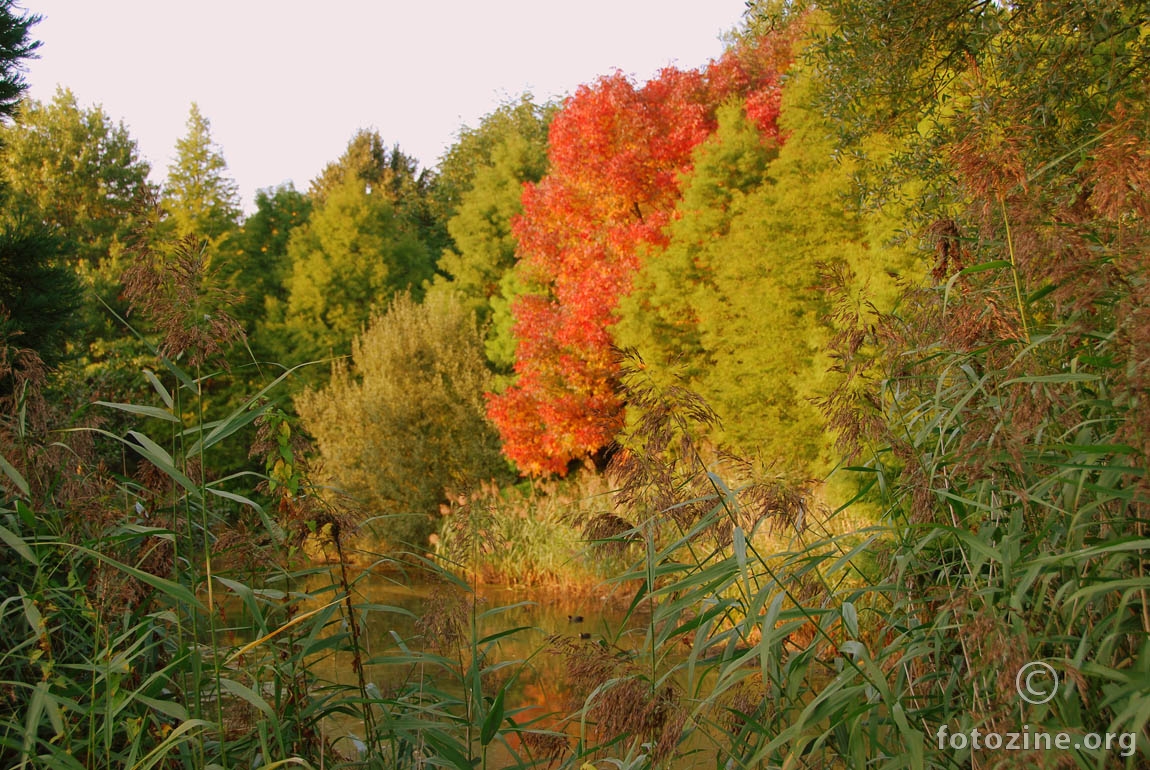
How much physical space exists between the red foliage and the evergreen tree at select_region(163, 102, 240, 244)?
7394 millimetres

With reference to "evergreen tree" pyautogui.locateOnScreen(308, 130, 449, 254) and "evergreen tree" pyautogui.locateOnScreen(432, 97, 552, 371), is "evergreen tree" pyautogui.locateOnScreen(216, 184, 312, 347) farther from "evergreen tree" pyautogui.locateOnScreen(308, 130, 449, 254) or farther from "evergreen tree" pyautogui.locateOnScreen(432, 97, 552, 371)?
"evergreen tree" pyautogui.locateOnScreen(308, 130, 449, 254)

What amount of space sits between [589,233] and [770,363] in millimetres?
4402

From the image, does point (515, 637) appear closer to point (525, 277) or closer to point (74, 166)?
point (525, 277)

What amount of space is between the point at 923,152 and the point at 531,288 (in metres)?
9.86

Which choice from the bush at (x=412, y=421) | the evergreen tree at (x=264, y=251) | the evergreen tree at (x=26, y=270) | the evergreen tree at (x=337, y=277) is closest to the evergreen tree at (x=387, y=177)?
the evergreen tree at (x=264, y=251)

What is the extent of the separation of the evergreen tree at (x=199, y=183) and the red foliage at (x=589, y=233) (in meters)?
7.39

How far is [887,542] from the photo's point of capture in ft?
6.39

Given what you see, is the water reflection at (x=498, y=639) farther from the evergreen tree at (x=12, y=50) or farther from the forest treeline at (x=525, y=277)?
the evergreen tree at (x=12, y=50)

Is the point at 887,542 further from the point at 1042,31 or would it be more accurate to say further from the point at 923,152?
the point at 923,152

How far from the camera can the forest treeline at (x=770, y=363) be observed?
154cm

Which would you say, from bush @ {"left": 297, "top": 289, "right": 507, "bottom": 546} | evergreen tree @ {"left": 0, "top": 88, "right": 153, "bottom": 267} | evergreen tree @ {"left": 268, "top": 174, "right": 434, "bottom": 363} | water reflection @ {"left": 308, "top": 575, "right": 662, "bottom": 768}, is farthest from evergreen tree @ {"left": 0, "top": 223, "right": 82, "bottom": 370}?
evergreen tree @ {"left": 0, "top": 88, "right": 153, "bottom": 267}

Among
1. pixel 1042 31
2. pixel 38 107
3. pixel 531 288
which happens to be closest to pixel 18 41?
pixel 1042 31

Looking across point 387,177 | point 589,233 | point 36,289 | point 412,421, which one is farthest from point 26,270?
point 387,177

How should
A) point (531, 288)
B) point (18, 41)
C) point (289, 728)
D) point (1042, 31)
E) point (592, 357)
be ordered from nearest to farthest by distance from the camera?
point (289, 728), point (1042, 31), point (18, 41), point (592, 357), point (531, 288)
